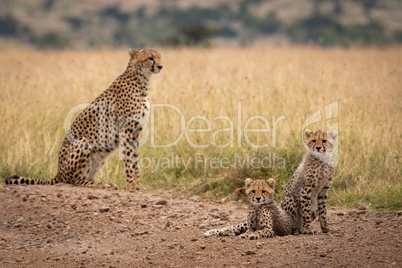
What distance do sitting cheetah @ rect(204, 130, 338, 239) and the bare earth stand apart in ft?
0.40

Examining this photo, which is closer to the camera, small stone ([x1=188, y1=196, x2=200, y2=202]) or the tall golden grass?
small stone ([x1=188, y1=196, x2=200, y2=202])

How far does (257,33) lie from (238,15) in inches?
107

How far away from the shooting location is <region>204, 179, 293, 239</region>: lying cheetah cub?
4105mm

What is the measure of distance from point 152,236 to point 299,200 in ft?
3.59

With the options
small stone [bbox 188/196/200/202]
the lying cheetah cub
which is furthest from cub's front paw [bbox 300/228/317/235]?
small stone [bbox 188/196/200/202]

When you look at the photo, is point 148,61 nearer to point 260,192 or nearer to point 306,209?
point 260,192

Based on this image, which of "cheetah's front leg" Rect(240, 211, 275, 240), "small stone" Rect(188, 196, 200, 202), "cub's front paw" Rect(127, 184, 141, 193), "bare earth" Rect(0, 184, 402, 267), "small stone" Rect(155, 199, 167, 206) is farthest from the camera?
"cub's front paw" Rect(127, 184, 141, 193)

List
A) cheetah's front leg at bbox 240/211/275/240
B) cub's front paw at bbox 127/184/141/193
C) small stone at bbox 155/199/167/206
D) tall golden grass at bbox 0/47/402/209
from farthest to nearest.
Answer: cub's front paw at bbox 127/184/141/193, tall golden grass at bbox 0/47/402/209, small stone at bbox 155/199/167/206, cheetah's front leg at bbox 240/211/275/240

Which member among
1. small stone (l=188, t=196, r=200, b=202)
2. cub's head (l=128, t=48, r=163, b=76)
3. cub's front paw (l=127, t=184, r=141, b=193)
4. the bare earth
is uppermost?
cub's head (l=128, t=48, r=163, b=76)

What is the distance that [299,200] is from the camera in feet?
14.1

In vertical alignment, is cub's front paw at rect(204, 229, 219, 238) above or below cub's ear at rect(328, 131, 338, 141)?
below

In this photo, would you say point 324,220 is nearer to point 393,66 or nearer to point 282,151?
point 282,151

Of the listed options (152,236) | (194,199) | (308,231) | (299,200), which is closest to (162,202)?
(194,199)

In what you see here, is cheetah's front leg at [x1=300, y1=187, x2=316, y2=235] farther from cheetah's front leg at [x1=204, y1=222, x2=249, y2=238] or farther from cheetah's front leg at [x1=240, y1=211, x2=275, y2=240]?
cheetah's front leg at [x1=204, y1=222, x2=249, y2=238]
